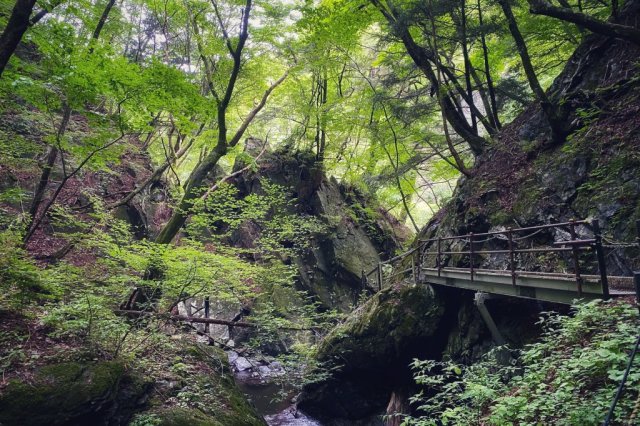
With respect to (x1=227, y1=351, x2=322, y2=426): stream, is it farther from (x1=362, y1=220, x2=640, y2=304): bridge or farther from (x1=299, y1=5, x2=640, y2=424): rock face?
(x1=362, y1=220, x2=640, y2=304): bridge

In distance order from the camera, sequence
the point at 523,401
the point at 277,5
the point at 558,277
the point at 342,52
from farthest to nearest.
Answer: the point at 342,52 → the point at 277,5 → the point at 558,277 → the point at 523,401

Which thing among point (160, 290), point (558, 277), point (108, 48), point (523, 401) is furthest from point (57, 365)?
point (558, 277)

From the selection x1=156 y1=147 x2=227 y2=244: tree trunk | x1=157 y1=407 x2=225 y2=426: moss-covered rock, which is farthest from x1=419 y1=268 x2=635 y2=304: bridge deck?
x1=156 y1=147 x2=227 y2=244: tree trunk

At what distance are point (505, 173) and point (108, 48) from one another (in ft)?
35.6

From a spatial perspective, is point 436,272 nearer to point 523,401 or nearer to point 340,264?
point 523,401

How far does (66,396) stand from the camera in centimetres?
558

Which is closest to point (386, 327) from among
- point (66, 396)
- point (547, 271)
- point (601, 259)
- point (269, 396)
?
point (547, 271)

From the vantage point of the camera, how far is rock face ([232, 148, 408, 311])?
20.5m

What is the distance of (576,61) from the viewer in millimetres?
10797

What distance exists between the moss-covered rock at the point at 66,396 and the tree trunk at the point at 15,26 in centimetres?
455

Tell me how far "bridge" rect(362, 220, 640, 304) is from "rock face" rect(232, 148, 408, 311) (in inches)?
343

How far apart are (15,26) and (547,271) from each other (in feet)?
33.8

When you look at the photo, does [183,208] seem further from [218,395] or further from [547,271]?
[547,271]

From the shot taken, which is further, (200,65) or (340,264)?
(340,264)
